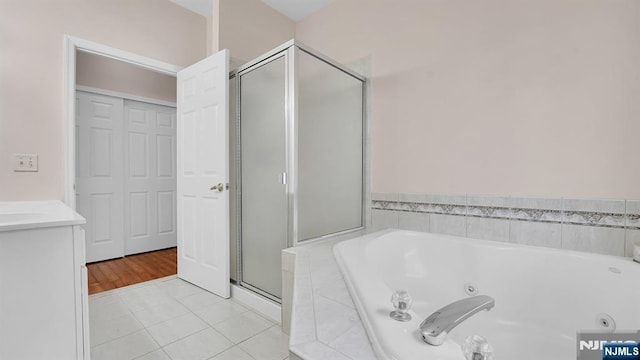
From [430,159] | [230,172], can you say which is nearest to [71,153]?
[230,172]

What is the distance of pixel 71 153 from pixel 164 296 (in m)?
1.27

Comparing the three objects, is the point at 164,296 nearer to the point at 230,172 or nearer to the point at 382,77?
the point at 230,172

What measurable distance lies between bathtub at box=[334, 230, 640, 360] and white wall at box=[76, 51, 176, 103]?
3.14 metres

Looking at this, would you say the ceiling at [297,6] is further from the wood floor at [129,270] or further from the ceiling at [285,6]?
the wood floor at [129,270]

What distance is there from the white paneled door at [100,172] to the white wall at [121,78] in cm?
15

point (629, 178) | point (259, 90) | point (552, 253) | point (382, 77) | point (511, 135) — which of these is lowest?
point (552, 253)

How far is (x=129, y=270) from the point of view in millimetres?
2758

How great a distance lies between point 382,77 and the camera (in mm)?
2184

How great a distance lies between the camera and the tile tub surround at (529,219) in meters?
1.35

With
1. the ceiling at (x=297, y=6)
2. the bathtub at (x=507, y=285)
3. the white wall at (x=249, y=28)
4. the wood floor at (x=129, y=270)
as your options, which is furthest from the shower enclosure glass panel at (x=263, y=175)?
the wood floor at (x=129, y=270)

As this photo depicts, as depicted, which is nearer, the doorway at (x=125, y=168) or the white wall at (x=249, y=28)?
the white wall at (x=249, y=28)

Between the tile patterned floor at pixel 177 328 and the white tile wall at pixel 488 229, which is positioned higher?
the white tile wall at pixel 488 229

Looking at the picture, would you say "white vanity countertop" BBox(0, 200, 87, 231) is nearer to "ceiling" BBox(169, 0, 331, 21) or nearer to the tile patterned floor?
the tile patterned floor

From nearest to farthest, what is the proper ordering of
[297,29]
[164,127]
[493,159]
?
[493,159] → [297,29] → [164,127]
